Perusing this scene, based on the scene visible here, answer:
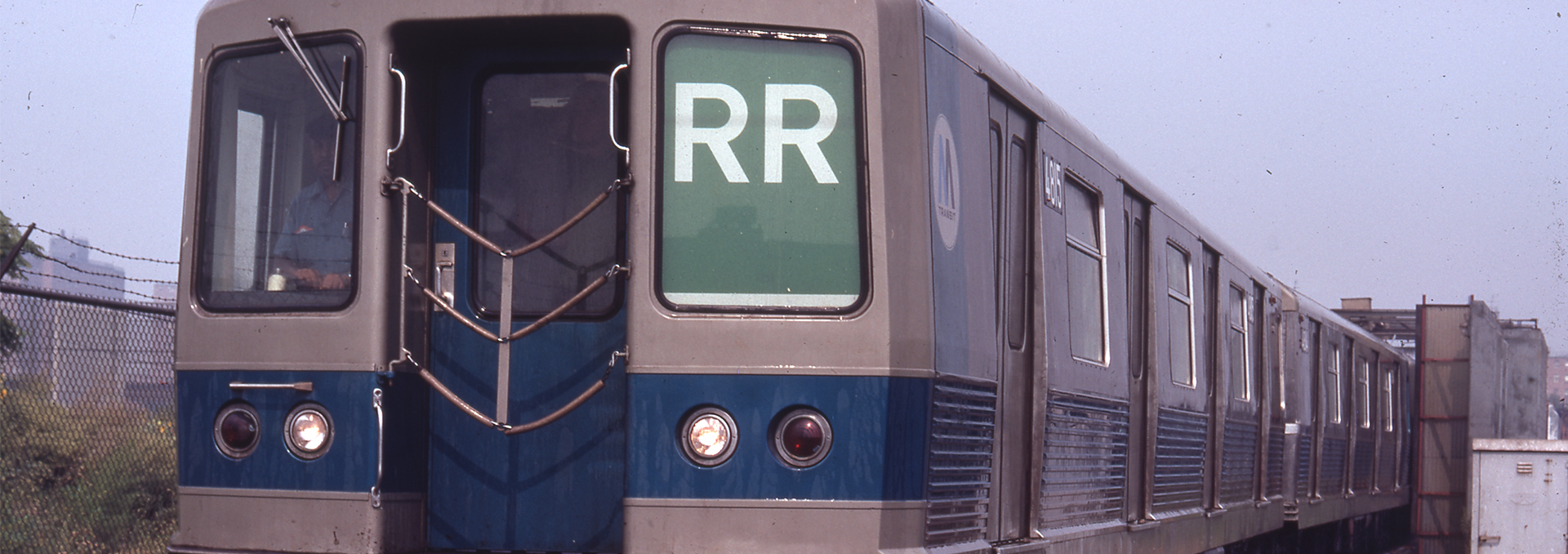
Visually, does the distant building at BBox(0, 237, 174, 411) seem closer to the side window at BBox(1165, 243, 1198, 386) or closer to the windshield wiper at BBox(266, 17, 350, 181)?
the windshield wiper at BBox(266, 17, 350, 181)

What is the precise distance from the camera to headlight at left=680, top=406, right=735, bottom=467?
4.48 metres

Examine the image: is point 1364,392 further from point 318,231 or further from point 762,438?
point 318,231

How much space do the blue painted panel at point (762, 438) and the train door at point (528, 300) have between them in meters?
0.41

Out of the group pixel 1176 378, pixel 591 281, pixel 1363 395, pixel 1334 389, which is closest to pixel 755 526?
pixel 591 281

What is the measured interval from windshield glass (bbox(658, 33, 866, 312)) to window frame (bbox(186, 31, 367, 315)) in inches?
38.8

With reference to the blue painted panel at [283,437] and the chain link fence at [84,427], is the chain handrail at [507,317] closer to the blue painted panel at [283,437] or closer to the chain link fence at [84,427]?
the blue painted panel at [283,437]

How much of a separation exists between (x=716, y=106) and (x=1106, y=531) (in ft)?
11.6

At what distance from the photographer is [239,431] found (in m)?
4.78

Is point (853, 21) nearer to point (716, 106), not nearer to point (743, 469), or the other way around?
point (716, 106)

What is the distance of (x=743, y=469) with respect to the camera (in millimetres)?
4461

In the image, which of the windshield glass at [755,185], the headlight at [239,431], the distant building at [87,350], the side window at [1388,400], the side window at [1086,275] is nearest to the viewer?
the windshield glass at [755,185]

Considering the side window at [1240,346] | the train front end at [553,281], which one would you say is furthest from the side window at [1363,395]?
the train front end at [553,281]

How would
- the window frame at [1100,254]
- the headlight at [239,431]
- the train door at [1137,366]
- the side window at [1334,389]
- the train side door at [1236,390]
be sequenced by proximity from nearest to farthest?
the headlight at [239,431] → the window frame at [1100,254] → the train door at [1137,366] → the train side door at [1236,390] → the side window at [1334,389]

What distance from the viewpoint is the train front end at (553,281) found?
4.48 meters
